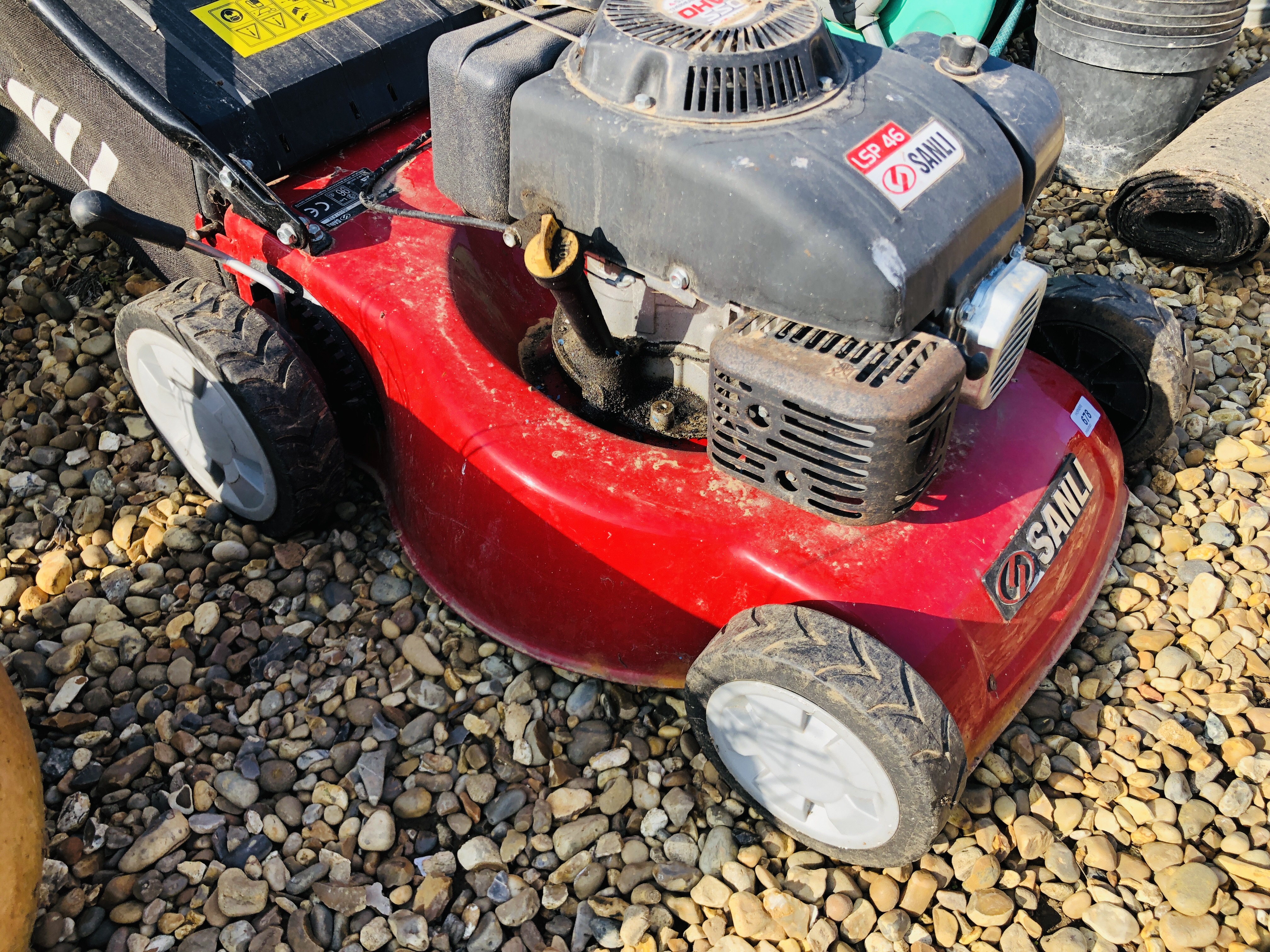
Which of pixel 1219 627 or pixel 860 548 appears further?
pixel 1219 627

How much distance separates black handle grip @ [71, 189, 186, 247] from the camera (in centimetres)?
188

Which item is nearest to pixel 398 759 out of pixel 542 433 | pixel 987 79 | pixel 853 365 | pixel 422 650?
pixel 422 650

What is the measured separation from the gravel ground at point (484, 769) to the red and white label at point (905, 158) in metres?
0.98

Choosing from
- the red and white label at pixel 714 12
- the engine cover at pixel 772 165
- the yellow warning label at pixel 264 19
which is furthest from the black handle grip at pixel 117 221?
the red and white label at pixel 714 12

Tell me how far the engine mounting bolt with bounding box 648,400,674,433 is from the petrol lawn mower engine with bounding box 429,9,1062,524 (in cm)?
28

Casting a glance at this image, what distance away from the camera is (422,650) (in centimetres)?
203

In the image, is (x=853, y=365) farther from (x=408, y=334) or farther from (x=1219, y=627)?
(x=1219, y=627)

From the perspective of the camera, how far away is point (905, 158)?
147 centimetres

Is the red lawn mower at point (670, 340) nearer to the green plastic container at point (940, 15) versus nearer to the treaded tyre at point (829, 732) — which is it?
the treaded tyre at point (829, 732)

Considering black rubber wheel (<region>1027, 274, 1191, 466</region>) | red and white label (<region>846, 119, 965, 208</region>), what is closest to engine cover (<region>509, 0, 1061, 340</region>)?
red and white label (<region>846, 119, 965, 208</region>)

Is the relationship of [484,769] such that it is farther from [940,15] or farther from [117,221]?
[940,15]

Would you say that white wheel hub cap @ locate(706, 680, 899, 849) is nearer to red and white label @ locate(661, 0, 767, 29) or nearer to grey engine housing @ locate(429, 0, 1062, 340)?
grey engine housing @ locate(429, 0, 1062, 340)

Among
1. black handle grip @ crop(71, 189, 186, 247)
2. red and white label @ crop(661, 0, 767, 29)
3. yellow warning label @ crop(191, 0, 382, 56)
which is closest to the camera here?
red and white label @ crop(661, 0, 767, 29)

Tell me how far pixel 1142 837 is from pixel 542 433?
117cm
